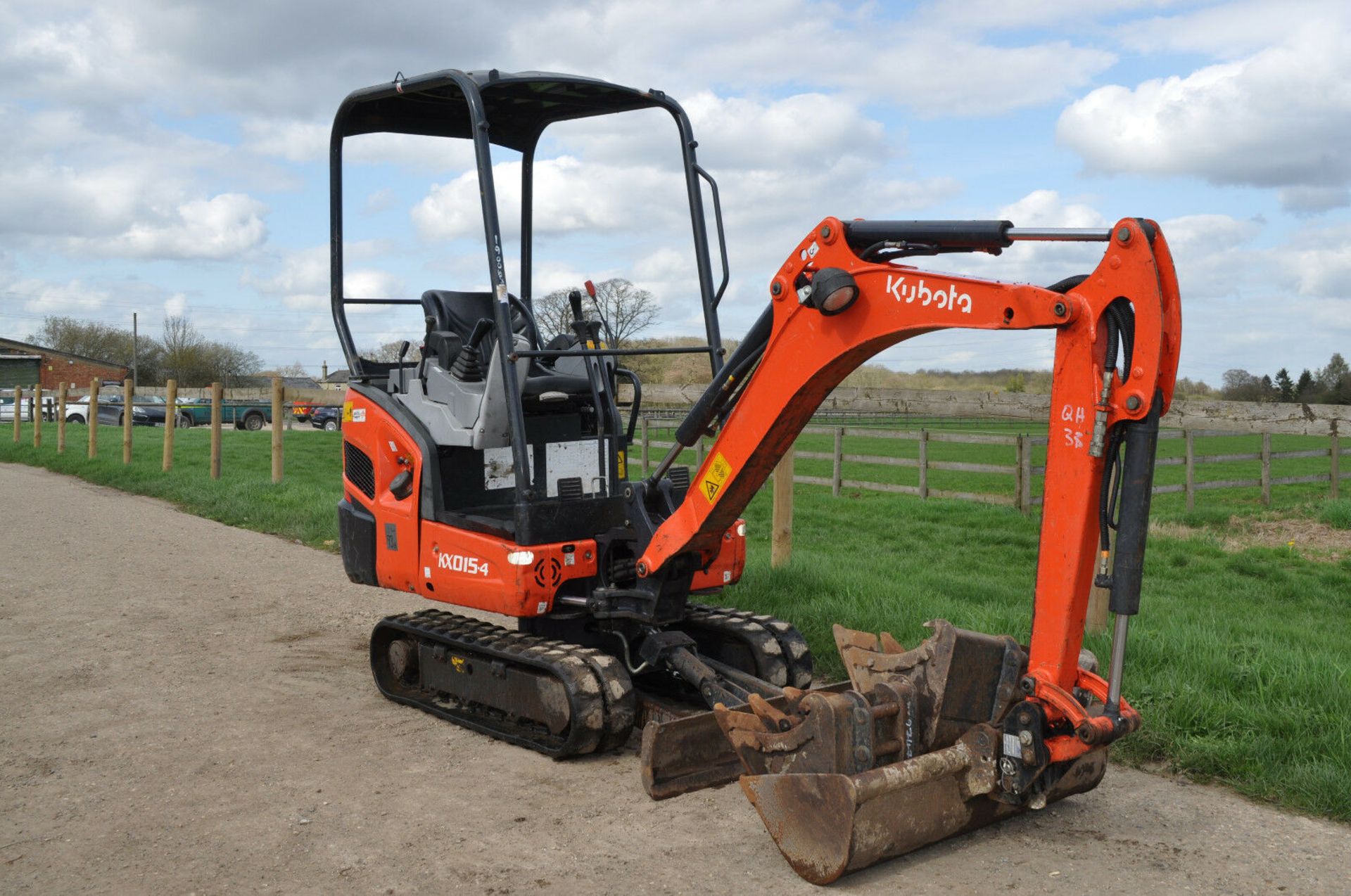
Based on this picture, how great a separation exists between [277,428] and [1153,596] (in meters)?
10.8

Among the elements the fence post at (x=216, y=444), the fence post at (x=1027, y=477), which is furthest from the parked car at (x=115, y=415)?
the fence post at (x=1027, y=477)

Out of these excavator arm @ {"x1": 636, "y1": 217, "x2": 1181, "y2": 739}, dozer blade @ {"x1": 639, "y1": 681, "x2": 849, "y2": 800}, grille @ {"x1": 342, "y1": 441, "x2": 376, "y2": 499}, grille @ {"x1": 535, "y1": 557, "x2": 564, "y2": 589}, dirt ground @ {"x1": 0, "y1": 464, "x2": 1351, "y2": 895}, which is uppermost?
excavator arm @ {"x1": 636, "y1": 217, "x2": 1181, "y2": 739}

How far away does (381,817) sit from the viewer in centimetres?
474

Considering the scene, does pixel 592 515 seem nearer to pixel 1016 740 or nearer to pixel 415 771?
pixel 415 771

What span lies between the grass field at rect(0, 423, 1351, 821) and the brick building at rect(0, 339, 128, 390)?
46.7 metres

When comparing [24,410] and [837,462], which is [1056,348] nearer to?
[837,462]

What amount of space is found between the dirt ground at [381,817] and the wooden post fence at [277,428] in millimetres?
8255

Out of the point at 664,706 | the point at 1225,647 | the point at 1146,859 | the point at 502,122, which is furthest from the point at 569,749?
the point at 502,122

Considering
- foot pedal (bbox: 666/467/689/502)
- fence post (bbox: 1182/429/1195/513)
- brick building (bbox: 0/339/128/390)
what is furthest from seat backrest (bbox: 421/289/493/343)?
brick building (bbox: 0/339/128/390)

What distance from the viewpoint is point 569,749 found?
17.9ft

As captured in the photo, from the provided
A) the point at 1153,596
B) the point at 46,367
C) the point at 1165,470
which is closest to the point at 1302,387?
the point at 1165,470

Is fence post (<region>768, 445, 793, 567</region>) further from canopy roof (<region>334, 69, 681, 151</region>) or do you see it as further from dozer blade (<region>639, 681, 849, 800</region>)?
dozer blade (<region>639, 681, 849, 800</region>)

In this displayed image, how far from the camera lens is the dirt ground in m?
4.15

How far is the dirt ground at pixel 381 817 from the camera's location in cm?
415
